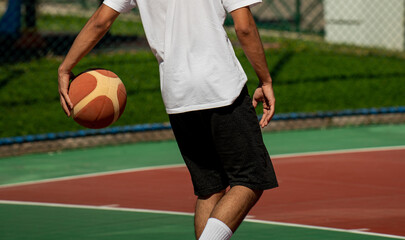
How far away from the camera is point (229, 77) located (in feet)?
14.2

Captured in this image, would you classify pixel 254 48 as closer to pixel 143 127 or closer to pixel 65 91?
pixel 65 91

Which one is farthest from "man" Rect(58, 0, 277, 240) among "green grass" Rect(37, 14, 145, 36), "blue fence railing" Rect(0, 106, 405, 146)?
"green grass" Rect(37, 14, 145, 36)

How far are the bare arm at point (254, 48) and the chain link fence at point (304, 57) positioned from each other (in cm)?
613

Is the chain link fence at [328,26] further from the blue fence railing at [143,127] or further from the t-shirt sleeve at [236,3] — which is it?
the t-shirt sleeve at [236,3]

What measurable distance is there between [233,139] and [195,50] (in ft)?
1.60

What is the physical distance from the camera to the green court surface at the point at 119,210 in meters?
6.21

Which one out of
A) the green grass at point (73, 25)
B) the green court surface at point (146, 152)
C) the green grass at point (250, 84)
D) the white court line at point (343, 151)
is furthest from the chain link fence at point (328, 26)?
the white court line at point (343, 151)

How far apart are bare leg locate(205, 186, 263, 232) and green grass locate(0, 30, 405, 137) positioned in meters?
6.85

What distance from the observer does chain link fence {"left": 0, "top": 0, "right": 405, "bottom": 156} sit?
463 inches

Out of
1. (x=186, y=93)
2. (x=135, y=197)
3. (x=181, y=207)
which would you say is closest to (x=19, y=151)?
(x=135, y=197)

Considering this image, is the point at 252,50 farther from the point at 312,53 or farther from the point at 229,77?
the point at 312,53

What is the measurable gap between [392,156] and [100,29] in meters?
5.54

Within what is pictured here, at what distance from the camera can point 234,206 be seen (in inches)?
174

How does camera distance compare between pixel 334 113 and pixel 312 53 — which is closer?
pixel 334 113
